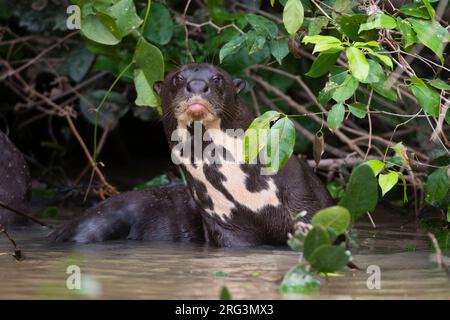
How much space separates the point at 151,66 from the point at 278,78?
1234 millimetres

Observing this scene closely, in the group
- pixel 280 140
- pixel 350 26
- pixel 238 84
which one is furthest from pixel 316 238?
pixel 238 84

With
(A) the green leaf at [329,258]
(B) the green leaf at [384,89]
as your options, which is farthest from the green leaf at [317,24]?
(A) the green leaf at [329,258]

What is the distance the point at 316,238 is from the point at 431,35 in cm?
91

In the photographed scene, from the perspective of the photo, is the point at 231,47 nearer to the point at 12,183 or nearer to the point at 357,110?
the point at 357,110

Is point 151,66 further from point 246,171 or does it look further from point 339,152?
point 339,152

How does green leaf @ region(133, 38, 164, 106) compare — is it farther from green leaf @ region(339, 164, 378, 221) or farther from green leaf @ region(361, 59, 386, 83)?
green leaf @ region(339, 164, 378, 221)

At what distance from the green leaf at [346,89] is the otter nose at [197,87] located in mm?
812

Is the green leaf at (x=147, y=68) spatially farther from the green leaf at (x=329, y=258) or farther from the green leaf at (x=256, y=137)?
the green leaf at (x=329, y=258)

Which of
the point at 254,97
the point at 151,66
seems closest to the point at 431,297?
the point at 151,66

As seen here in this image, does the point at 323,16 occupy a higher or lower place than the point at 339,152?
higher

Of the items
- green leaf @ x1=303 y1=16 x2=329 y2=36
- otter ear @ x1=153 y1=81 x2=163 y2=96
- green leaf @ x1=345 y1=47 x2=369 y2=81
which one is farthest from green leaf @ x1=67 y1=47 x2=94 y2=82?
green leaf @ x1=345 y1=47 x2=369 y2=81

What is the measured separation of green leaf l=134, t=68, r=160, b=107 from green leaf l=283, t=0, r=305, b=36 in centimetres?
118

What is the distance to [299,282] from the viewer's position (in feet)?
10.4

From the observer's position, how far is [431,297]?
3.15 metres
